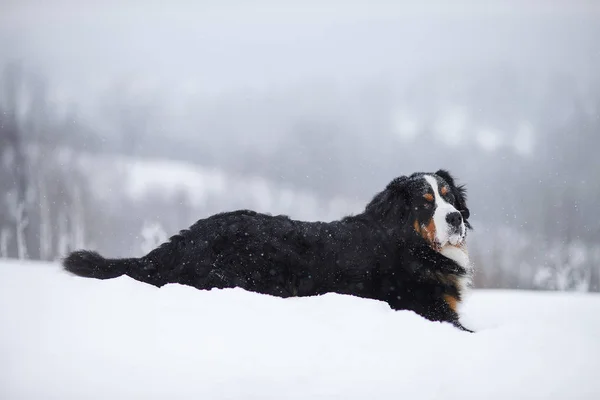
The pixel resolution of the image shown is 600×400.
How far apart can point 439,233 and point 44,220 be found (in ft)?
52.4

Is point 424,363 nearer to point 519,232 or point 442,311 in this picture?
point 442,311

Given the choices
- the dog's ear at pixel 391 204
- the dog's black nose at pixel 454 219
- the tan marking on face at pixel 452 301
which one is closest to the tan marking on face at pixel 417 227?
the dog's ear at pixel 391 204

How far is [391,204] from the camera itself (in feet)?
14.5

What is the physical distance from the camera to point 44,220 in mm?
16750

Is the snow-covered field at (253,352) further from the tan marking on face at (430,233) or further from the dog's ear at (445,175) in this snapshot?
the dog's ear at (445,175)

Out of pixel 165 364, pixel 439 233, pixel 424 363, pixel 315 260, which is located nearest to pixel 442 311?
pixel 439 233

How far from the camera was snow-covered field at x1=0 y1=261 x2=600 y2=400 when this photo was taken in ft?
7.34

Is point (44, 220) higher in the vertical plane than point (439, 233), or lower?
lower

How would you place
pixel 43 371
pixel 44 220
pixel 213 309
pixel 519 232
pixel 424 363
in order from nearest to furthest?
pixel 43 371 < pixel 424 363 < pixel 213 309 < pixel 44 220 < pixel 519 232

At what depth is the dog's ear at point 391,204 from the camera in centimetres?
438

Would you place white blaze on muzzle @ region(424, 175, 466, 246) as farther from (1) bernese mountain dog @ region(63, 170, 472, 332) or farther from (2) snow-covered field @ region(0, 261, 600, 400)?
(2) snow-covered field @ region(0, 261, 600, 400)

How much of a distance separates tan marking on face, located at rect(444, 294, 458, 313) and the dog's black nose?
1.95 feet

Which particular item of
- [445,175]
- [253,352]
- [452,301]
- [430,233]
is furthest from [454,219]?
[253,352]

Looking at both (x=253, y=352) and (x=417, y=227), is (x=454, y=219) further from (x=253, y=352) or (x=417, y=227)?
(x=253, y=352)
